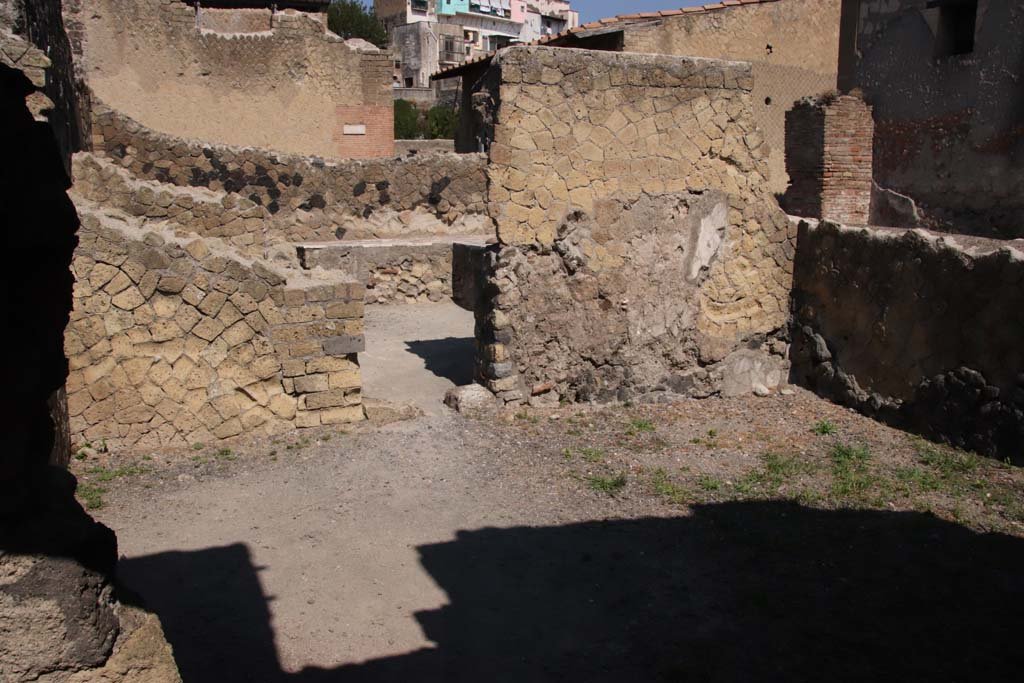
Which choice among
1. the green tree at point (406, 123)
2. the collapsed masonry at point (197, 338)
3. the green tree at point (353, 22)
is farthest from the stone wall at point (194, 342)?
the green tree at point (353, 22)

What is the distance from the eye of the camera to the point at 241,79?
1579 cm

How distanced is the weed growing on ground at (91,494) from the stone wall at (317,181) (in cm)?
772

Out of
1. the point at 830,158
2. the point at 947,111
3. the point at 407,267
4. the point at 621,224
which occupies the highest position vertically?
the point at 947,111

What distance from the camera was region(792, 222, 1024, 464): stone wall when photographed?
5402 millimetres

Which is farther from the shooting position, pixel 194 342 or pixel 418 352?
pixel 418 352

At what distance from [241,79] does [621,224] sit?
1144 cm

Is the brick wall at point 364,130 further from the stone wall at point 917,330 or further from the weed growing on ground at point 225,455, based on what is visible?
the weed growing on ground at point 225,455

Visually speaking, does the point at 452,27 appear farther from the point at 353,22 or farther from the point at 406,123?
the point at 406,123

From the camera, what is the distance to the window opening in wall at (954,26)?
11.5 metres

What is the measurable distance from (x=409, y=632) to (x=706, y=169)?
439 centimetres

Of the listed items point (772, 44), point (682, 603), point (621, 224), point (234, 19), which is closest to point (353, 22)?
point (234, 19)

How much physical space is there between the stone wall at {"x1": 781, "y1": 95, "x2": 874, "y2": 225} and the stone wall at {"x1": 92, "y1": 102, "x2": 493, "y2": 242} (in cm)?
456

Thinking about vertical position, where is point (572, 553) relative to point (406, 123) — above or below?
below

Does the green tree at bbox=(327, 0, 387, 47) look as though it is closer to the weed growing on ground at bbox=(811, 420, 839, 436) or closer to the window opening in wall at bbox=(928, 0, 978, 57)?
the window opening in wall at bbox=(928, 0, 978, 57)
